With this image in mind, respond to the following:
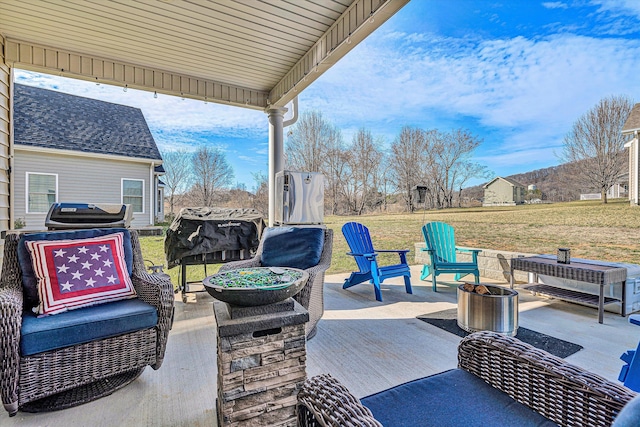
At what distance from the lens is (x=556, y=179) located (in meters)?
4.22

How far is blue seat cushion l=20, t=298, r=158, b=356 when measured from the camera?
63.2 inches

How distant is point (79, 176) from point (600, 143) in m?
8.56

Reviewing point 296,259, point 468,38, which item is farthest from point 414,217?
point 296,259

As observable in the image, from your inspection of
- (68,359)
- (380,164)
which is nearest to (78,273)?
(68,359)

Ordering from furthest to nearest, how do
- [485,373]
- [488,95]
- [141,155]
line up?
[141,155], [488,95], [485,373]

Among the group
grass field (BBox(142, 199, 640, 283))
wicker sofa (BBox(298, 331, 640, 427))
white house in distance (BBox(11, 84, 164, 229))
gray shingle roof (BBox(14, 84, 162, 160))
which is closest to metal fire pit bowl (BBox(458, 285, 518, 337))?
wicker sofa (BBox(298, 331, 640, 427))

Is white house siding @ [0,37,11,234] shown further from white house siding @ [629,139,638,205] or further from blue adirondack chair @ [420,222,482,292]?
white house siding @ [629,139,638,205]

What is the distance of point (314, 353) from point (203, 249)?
6.32 ft

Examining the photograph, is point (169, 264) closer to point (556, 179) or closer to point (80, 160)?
point (80, 160)

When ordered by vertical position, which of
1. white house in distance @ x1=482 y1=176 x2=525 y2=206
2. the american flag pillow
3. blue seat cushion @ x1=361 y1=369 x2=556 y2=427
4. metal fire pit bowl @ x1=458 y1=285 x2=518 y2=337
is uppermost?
white house in distance @ x1=482 y1=176 x2=525 y2=206

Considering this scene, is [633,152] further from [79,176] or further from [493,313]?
[79,176]

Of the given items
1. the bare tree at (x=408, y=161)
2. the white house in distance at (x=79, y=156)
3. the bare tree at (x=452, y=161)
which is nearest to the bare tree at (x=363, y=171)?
the bare tree at (x=408, y=161)

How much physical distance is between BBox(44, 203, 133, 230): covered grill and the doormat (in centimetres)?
306

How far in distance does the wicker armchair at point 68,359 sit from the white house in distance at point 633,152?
489 centimetres
